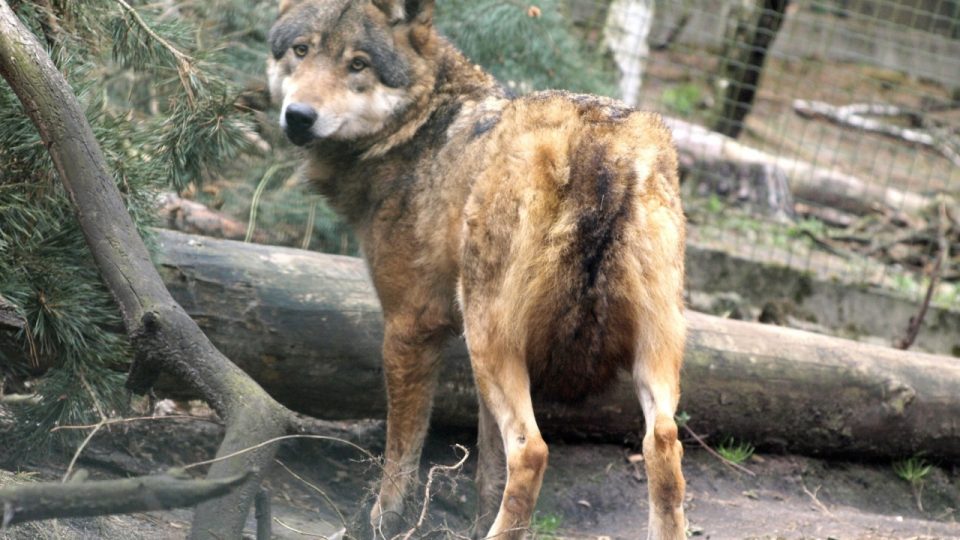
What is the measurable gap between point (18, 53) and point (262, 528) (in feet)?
5.76

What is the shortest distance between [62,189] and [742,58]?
27.3 ft

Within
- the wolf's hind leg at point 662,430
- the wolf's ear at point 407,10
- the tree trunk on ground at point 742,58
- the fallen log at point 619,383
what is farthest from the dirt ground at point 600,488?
the tree trunk on ground at point 742,58

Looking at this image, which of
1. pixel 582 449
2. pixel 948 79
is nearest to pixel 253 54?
pixel 582 449

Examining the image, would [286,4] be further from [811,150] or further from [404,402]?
[811,150]

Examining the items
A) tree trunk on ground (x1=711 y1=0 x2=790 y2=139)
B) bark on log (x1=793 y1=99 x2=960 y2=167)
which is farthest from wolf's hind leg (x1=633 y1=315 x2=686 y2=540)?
bark on log (x1=793 y1=99 x2=960 y2=167)

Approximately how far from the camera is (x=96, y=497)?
270cm

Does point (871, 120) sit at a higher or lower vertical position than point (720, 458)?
higher

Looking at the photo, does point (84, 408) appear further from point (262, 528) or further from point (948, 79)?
point (948, 79)

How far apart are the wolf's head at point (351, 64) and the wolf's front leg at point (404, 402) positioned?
99 cm

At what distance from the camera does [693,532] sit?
5125 millimetres

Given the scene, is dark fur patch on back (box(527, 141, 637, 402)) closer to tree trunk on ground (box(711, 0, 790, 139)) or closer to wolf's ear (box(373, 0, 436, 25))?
wolf's ear (box(373, 0, 436, 25))

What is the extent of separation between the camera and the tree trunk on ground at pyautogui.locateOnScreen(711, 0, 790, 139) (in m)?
10.6

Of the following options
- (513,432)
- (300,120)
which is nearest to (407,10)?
(300,120)

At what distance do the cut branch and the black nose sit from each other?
7.75ft
